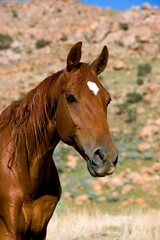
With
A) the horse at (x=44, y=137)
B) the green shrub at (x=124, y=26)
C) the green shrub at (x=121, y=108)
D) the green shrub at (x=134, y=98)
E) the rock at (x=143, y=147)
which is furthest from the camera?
the green shrub at (x=124, y=26)

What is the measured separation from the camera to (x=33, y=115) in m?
4.91

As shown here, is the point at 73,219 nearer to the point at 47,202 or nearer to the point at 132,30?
the point at 47,202

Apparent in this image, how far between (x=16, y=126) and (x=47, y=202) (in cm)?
71

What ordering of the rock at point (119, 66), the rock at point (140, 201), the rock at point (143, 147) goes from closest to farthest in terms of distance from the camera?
the rock at point (140, 201) < the rock at point (143, 147) < the rock at point (119, 66)

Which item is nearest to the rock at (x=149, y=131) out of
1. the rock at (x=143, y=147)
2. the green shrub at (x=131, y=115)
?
the rock at (x=143, y=147)

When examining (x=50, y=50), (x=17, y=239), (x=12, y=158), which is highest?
(x=12, y=158)

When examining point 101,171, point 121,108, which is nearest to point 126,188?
point 121,108

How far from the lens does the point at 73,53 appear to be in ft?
15.0

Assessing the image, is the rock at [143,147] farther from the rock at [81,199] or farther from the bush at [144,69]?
the bush at [144,69]

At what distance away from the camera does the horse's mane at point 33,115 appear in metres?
4.84

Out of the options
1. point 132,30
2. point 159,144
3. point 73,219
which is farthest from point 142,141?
point 132,30

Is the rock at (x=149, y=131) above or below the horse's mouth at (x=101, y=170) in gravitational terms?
below

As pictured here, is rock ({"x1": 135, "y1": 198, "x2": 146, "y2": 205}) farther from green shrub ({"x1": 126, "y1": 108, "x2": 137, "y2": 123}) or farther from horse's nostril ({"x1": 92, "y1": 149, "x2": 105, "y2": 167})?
horse's nostril ({"x1": 92, "y1": 149, "x2": 105, "y2": 167})

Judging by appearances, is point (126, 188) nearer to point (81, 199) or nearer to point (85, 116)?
point (81, 199)
